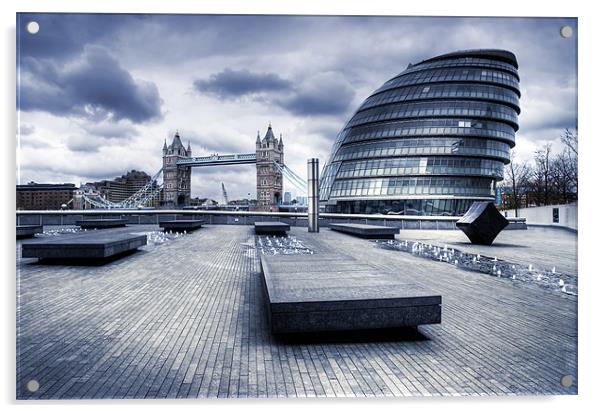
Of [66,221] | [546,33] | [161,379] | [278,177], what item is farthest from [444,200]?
[161,379]

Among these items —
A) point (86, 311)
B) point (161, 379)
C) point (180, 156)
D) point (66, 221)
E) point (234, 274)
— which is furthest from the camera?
point (180, 156)

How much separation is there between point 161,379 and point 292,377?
1.33 m

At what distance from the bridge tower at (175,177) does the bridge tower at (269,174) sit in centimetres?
934

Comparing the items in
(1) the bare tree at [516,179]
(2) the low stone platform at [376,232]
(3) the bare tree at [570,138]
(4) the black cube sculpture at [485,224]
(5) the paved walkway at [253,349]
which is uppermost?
(1) the bare tree at [516,179]

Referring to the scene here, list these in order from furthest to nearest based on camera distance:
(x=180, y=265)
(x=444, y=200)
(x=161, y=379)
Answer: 1. (x=444, y=200)
2. (x=180, y=265)
3. (x=161, y=379)

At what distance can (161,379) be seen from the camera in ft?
12.1

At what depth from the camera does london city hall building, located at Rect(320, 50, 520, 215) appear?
149ft

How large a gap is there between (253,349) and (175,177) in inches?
1582

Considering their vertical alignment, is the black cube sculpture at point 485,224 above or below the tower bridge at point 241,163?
below

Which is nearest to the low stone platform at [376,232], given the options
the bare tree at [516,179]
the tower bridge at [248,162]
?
the tower bridge at [248,162]

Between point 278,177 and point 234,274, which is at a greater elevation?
point 278,177

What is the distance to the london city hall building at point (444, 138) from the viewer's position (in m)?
45.5

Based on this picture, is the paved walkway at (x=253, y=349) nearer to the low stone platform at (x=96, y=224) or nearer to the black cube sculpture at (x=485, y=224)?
the black cube sculpture at (x=485, y=224)
